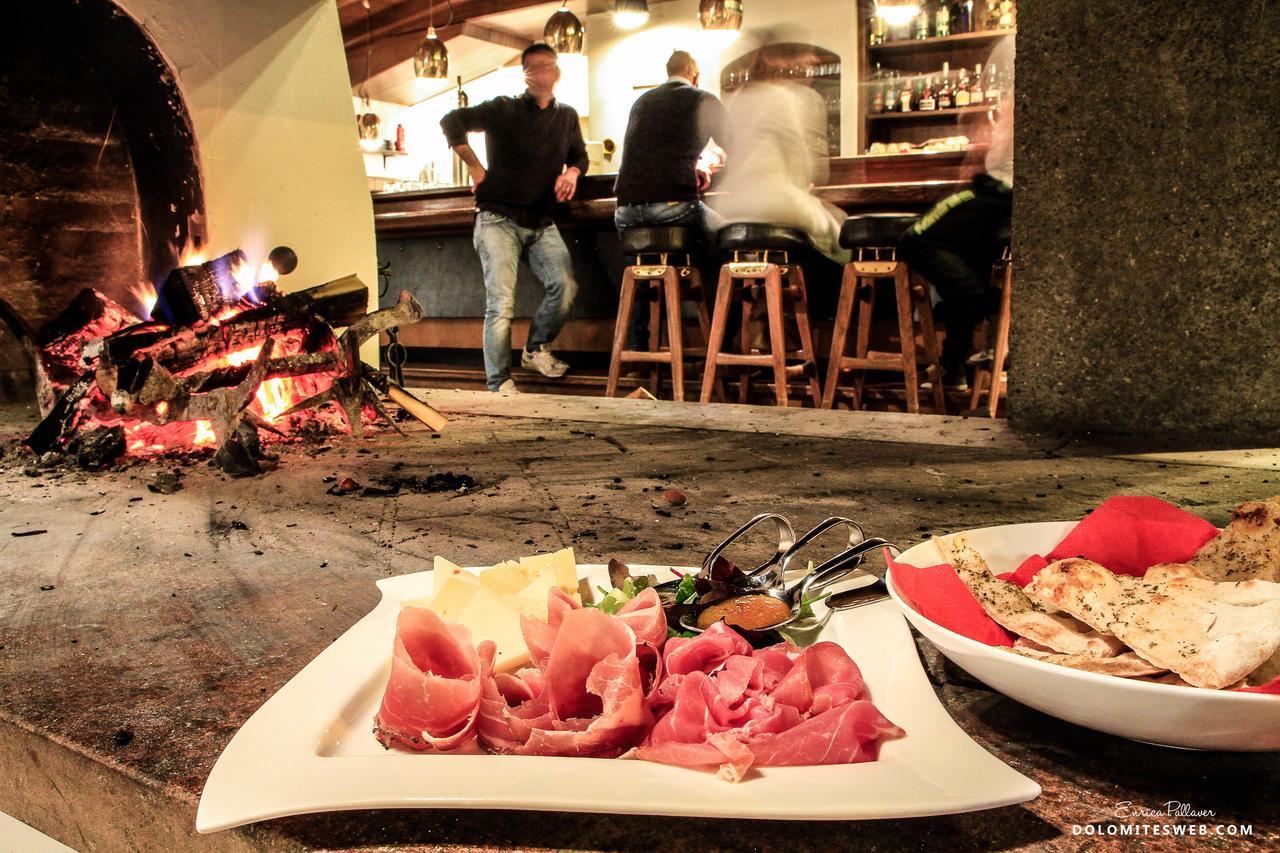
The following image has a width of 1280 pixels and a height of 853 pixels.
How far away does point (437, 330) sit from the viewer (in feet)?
25.7

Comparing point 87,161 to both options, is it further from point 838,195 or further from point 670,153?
point 838,195

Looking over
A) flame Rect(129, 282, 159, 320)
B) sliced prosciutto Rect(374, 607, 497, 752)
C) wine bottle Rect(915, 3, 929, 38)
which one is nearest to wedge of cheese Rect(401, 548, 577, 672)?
sliced prosciutto Rect(374, 607, 497, 752)

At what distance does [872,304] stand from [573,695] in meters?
4.66

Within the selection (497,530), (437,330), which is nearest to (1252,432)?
(497,530)

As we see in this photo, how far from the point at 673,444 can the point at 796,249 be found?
236 cm

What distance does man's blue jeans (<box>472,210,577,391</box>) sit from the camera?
5.96 m

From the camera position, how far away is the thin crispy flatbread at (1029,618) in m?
0.93

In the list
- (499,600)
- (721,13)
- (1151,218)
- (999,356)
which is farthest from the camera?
(721,13)

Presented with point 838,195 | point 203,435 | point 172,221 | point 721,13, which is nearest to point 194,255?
point 172,221

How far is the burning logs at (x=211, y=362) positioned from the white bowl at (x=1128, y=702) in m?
2.54

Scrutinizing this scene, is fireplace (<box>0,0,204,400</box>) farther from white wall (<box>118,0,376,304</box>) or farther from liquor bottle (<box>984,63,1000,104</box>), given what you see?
liquor bottle (<box>984,63,1000,104</box>)

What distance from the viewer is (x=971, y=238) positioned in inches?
198

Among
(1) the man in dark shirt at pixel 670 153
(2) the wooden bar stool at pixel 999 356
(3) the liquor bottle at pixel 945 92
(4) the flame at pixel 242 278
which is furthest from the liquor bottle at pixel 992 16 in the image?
(4) the flame at pixel 242 278

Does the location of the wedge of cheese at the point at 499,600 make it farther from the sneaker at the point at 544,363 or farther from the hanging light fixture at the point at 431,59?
the hanging light fixture at the point at 431,59
